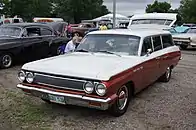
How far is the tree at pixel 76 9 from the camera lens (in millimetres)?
66125

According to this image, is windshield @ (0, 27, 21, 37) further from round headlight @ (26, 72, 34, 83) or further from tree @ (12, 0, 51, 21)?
tree @ (12, 0, 51, 21)

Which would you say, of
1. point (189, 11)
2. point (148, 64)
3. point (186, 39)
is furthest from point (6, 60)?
point (189, 11)

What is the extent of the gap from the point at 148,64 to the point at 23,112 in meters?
2.83

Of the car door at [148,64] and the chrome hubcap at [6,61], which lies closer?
the car door at [148,64]

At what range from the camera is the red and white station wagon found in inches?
197

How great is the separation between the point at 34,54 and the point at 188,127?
7273 mm

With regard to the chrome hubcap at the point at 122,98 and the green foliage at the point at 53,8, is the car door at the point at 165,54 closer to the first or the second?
the chrome hubcap at the point at 122,98

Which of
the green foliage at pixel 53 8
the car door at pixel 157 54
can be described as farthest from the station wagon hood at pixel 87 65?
the green foliage at pixel 53 8

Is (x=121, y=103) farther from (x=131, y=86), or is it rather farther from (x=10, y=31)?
(x=10, y=31)

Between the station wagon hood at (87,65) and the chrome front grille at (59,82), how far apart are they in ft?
0.29

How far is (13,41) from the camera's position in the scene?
34.1 feet

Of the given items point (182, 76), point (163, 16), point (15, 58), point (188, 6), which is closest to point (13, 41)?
point (15, 58)

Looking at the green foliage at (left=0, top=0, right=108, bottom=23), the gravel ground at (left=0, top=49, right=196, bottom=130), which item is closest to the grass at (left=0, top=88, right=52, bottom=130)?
the gravel ground at (left=0, top=49, right=196, bottom=130)

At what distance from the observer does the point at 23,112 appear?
227 inches
